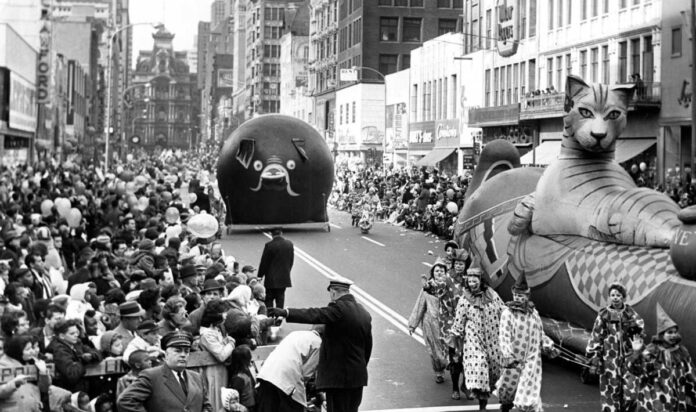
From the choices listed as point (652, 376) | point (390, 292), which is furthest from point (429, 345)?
point (390, 292)

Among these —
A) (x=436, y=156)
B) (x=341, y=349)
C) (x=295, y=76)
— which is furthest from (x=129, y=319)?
(x=295, y=76)

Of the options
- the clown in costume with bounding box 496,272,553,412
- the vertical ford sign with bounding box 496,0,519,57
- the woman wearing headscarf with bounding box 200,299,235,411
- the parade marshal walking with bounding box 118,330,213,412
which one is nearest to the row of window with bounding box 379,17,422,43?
the vertical ford sign with bounding box 496,0,519,57

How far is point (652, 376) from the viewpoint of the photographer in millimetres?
10570

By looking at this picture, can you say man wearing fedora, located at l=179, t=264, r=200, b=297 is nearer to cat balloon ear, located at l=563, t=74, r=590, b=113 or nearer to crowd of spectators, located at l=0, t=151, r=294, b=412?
crowd of spectators, located at l=0, t=151, r=294, b=412

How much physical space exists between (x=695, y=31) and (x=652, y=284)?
21.0 m

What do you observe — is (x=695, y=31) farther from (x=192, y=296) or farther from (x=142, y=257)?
(x=192, y=296)

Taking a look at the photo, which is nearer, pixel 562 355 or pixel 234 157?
pixel 562 355

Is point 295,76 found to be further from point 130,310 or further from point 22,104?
point 130,310

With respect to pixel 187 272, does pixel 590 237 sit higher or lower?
higher

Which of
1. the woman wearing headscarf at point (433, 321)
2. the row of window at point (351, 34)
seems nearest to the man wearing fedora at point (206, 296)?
the woman wearing headscarf at point (433, 321)

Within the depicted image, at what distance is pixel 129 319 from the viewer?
1039 cm

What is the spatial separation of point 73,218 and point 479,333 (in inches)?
561

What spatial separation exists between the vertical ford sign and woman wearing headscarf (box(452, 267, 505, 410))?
4161 centimetres

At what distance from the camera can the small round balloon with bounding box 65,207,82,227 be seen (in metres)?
24.5
